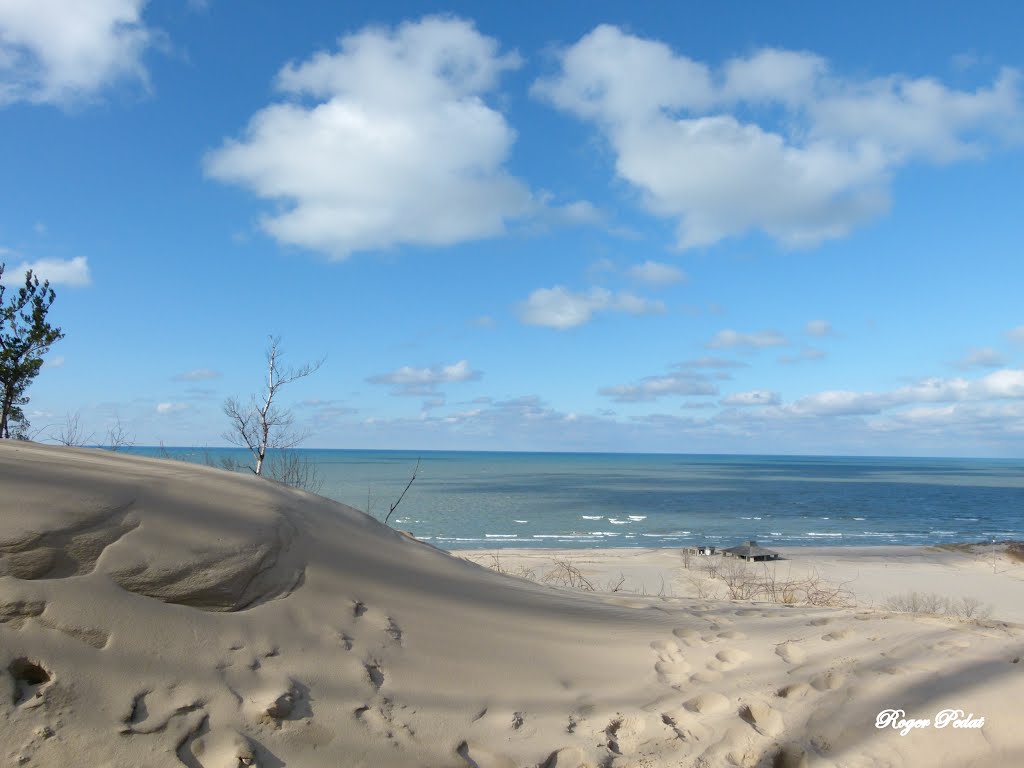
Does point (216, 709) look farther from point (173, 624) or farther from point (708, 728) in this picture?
point (708, 728)

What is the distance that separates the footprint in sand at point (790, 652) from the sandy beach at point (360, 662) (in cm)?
2

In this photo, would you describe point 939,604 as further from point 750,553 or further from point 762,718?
point 762,718

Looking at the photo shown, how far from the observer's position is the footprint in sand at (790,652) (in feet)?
13.6

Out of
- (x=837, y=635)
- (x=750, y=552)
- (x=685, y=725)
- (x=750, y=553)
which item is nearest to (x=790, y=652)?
(x=837, y=635)

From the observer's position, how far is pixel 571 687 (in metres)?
3.54

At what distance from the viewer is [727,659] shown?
4.15m

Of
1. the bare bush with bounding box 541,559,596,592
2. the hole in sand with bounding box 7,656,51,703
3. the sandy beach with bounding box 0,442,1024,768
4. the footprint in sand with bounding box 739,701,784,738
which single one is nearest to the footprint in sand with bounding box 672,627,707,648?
the sandy beach with bounding box 0,442,1024,768

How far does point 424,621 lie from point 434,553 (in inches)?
51.9

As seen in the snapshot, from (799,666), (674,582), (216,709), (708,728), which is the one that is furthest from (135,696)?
(674,582)

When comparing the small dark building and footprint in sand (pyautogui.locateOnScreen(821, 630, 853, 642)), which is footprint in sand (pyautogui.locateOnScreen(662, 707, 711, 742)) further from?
the small dark building

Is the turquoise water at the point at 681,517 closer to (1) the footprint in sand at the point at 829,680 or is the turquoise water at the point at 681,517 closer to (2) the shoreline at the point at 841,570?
(2) the shoreline at the point at 841,570

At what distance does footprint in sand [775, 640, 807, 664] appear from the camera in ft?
13.6

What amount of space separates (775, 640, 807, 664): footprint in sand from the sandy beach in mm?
16

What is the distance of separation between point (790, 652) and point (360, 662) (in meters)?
2.69
